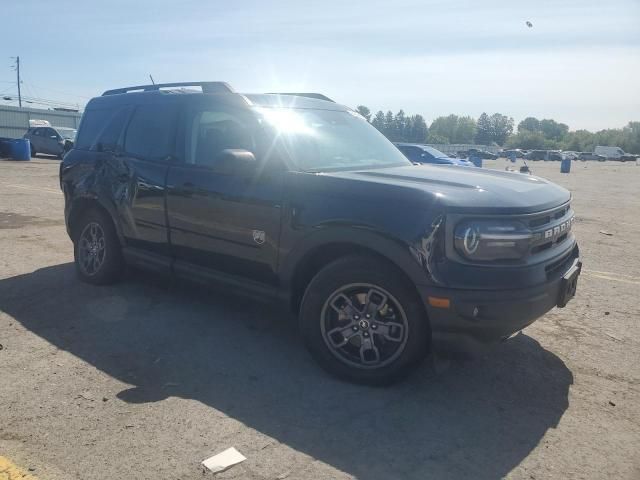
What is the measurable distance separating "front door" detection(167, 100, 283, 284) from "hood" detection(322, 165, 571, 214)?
0.58 meters

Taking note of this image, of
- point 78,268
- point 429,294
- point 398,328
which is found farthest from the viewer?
point 78,268

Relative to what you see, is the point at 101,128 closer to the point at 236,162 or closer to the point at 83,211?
the point at 83,211

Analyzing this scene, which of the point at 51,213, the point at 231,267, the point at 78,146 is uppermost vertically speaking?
the point at 78,146

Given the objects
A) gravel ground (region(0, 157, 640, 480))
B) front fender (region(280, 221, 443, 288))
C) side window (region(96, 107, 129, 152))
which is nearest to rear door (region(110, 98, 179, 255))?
side window (region(96, 107, 129, 152))

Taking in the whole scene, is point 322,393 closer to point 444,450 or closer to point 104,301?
point 444,450

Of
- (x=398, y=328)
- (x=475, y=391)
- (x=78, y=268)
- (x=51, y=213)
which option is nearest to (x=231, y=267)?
(x=398, y=328)

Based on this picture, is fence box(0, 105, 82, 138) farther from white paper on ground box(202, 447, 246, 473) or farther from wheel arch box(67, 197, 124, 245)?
white paper on ground box(202, 447, 246, 473)

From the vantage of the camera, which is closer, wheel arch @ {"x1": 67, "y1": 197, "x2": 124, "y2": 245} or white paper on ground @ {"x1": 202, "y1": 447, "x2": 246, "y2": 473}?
white paper on ground @ {"x1": 202, "y1": 447, "x2": 246, "y2": 473}

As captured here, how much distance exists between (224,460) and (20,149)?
90.0 feet

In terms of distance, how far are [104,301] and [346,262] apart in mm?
2761

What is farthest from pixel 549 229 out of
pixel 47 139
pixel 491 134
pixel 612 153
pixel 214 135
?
pixel 491 134

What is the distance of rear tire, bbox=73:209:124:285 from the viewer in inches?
218

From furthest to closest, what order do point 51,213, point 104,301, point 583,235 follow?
point 51,213, point 583,235, point 104,301

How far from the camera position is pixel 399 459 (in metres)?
2.90
